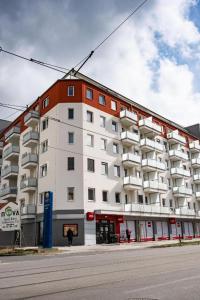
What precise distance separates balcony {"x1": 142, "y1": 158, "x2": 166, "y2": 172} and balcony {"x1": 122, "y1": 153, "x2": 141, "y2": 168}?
5.56 feet

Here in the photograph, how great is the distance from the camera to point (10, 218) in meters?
24.5

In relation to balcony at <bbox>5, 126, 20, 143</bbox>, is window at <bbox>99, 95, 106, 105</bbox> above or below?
above

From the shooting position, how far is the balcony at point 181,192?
151 feet

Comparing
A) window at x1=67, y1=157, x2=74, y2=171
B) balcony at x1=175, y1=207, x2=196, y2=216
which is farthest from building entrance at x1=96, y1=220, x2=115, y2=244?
balcony at x1=175, y1=207, x2=196, y2=216

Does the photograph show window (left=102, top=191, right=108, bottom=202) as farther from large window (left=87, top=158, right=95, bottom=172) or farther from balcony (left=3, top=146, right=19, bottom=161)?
balcony (left=3, top=146, right=19, bottom=161)

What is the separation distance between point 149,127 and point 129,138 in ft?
17.6

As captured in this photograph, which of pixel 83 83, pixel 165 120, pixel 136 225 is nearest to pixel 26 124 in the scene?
pixel 83 83

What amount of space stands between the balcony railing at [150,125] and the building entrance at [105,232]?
14.7 meters

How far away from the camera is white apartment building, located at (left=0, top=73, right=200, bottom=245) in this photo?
33312 millimetres

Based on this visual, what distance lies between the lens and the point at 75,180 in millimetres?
33406

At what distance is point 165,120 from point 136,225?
20709 mm

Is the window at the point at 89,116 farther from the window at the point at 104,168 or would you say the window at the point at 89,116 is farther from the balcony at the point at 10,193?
the balcony at the point at 10,193

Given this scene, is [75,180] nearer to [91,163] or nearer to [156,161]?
[91,163]

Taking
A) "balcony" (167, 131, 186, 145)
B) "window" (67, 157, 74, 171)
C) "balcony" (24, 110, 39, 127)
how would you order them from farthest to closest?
"balcony" (167, 131, 186, 145) → "balcony" (24, 110, 39, 127) → "window" (67, 157, 74, 171)
